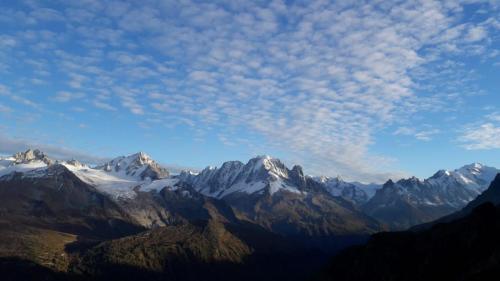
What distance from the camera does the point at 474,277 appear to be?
182000 mm

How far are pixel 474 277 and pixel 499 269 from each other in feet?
26.7

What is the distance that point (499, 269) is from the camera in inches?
7116
